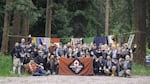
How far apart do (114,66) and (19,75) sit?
5090mm

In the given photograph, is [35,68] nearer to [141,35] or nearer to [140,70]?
[140,70]

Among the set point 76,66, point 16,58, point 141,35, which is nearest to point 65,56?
point 76,66

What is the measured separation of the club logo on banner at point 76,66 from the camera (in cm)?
2430

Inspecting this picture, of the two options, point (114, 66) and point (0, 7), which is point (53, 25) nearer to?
point (0, 7)

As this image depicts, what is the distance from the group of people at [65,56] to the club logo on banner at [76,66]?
0.38 m

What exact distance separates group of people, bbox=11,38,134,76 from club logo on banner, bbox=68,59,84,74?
0.38m

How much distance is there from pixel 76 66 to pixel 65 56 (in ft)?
3.24

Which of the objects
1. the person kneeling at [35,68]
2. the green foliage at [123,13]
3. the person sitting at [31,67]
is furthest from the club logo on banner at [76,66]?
the green foliage at [123,13]

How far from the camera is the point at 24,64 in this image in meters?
23.9

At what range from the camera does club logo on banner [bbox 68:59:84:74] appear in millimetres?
24297

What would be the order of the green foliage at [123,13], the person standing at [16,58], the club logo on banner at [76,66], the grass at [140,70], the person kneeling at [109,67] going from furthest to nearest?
the green foliage at [123,13] < the grass at [140,70] < the club logo on banner at [76,66] < the person kneeling at [109,67] < the person standing at [16,58]

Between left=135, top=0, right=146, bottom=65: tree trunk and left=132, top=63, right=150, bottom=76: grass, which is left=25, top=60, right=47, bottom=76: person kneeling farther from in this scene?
left=135, top=0, right=146, bottom=65: tree trunk

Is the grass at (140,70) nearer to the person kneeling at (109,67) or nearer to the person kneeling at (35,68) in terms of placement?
the person kneeling at (109,67)

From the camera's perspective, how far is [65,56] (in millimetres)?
24875
